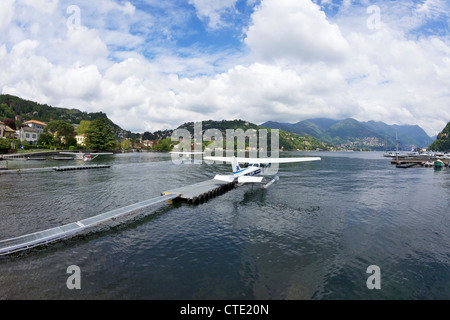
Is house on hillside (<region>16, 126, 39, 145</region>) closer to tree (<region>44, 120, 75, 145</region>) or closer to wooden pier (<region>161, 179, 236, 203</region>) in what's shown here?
tree (<region>44, 120, 75, 145</region>)

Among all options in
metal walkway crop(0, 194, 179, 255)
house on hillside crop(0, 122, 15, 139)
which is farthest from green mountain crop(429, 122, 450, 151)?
house on hillside crop(0, 122, 15, 139)

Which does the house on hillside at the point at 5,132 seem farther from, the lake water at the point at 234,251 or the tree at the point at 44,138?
the lake water at the point at 234,251

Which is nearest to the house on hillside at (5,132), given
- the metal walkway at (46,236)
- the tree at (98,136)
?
the tree at (98,136)

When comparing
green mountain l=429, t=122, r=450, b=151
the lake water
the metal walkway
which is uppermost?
green mountain l=429, t=122, r=450, b=151

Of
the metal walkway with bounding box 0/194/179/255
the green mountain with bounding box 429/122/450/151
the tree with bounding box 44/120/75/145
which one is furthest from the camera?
the green mountain with bounding box 429/122/450/151

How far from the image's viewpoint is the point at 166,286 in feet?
29.2

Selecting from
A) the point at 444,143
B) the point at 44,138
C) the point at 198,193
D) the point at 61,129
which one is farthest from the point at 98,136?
the point at 444,143

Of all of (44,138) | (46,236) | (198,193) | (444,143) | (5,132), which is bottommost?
(46,236)

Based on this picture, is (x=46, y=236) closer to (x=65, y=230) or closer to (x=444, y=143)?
(x=65, y=230)

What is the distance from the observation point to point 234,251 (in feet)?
39.3

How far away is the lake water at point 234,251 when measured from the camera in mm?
8820

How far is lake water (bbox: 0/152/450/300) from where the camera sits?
8.82 metres
